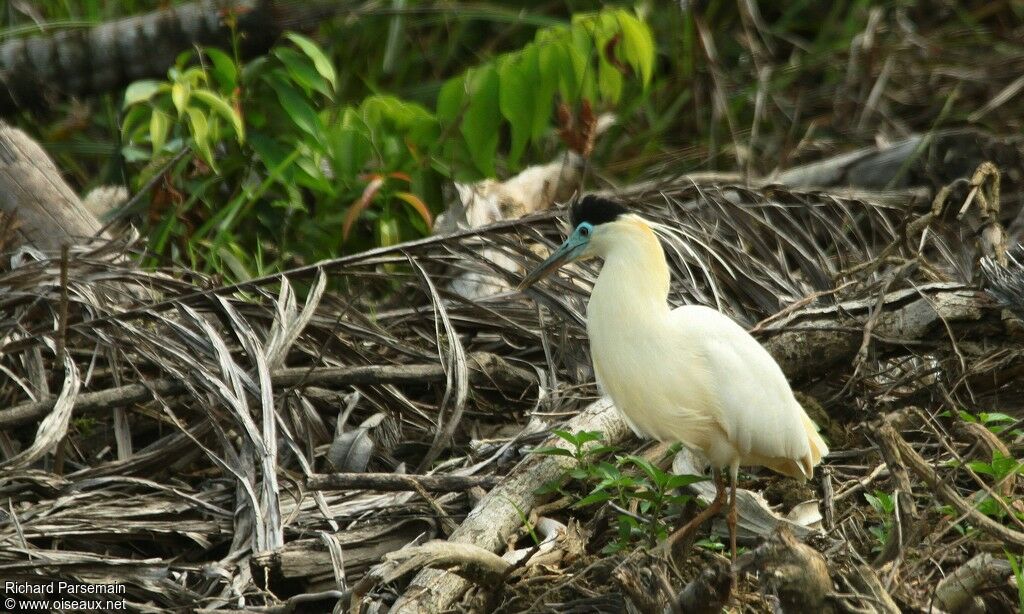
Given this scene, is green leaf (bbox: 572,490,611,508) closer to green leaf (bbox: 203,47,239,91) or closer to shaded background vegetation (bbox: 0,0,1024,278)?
shaded background vegetation (bbox: 0,0,1024,278)

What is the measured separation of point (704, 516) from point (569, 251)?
36.5 inches

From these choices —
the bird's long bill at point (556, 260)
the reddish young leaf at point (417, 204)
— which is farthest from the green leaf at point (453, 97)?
the bird's long bill at point (556, 260)

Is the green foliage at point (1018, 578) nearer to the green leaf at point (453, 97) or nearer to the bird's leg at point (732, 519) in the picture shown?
the bird's leg at point (732, 519)

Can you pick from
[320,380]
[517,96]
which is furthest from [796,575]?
[517,96]

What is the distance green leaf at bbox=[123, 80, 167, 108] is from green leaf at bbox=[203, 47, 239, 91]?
302mm

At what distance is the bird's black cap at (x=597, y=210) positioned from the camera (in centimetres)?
368

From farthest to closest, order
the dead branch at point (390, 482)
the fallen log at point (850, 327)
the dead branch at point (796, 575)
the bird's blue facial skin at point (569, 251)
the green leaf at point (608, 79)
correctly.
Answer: the green leaf at point (608, 79) → the fallen log at point (850, 327) → the bird's blue facial skin at point (569, 251) → the dead branch at point (390, 482) → the dead branch at point (796, 575)

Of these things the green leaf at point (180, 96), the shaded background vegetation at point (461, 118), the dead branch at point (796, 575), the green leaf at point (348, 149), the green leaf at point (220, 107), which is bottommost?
the shaded background vegetation at point (461, 118)

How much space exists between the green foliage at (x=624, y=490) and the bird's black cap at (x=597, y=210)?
2.20ft

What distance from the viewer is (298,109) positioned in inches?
216

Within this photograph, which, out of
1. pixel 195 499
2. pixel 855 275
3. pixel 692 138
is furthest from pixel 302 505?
pixel 692 138

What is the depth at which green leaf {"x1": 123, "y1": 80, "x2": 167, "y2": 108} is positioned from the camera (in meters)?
5.19

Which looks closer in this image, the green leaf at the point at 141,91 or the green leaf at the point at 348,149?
the green leaf at the point at 141,91

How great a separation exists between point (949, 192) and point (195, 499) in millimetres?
2933
